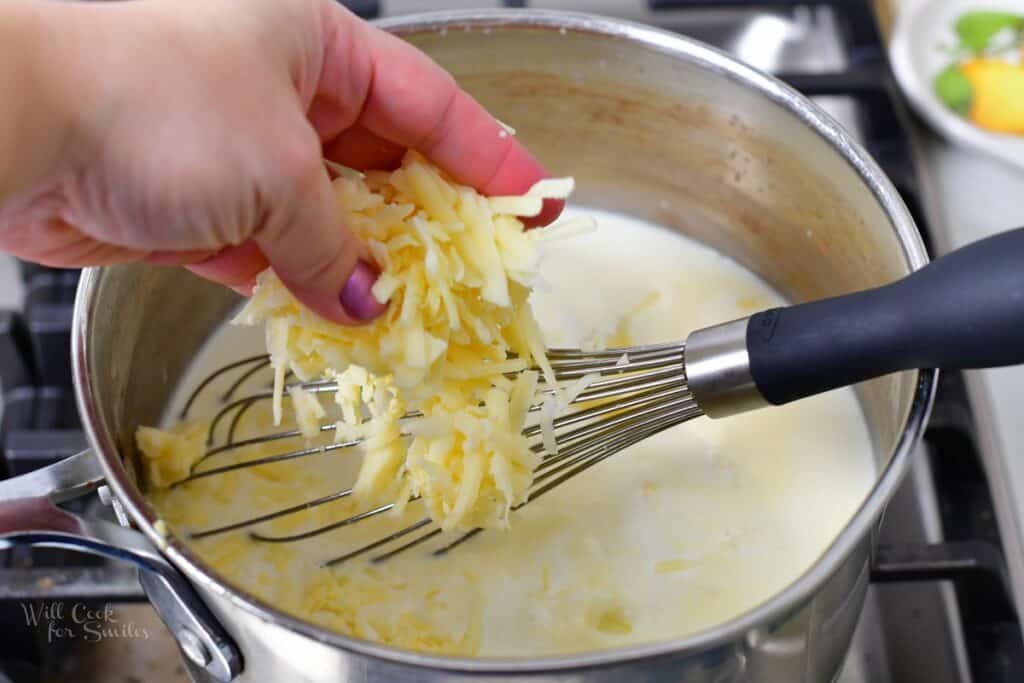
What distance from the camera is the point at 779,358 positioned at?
0.72 m

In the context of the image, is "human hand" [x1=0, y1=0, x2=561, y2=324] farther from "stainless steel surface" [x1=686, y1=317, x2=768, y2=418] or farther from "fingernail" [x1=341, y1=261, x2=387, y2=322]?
"stainless steel surface" [x1=686, y1=317, x2=768, y2=418]

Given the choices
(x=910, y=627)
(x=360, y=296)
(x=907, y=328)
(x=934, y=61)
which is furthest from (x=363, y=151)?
(x=934, y=61)

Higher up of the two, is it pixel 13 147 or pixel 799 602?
pixel 13 147

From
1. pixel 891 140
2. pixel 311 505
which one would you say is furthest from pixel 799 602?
pixel 891 140

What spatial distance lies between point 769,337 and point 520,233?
7.7 inches

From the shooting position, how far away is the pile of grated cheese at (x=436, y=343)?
A: 744 millimetres

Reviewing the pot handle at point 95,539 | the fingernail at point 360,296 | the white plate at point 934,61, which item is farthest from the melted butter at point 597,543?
the white plate at point 934,61

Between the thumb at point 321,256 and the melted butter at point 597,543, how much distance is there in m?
0.26

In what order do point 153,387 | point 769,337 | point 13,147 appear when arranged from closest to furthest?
point 13,147 < point 769,337 < point 153,387

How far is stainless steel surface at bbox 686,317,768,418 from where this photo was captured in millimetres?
740

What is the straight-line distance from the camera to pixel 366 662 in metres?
0.60

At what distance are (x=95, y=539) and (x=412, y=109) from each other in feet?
1.23

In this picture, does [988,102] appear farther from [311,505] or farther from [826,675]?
[311,505]

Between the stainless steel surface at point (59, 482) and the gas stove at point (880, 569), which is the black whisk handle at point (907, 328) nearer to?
the gas stove at point (880, 569)
